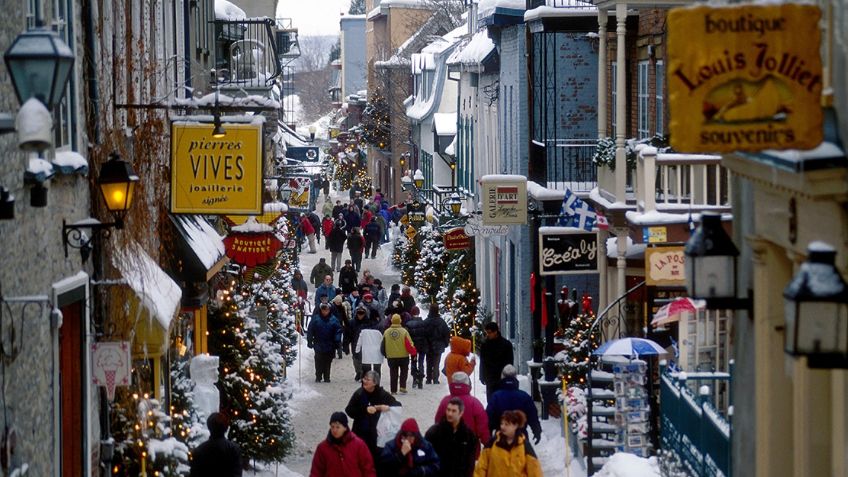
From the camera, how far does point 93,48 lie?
513 inches

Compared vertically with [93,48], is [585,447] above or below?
→ below

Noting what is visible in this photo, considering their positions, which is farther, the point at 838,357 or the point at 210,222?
the point at 210,222

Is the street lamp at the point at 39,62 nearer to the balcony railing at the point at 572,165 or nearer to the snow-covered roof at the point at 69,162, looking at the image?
the snow-covered roof at the point at 69,162

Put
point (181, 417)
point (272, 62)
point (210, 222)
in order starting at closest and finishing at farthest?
point (181, 417), point (210, 222), point (272, 62)

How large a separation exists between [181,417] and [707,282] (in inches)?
252

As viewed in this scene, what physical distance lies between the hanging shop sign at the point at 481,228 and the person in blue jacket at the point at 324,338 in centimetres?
279

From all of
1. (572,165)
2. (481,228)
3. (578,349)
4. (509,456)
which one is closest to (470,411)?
(509,456)

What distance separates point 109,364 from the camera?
1248cm

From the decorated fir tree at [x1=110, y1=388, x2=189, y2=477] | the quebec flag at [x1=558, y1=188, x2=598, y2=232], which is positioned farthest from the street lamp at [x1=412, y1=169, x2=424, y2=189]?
the decorated fir tree at [x1=110, y1=388, x2=189, y2=477]

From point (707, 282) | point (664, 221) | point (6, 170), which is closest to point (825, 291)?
point (707, 282)

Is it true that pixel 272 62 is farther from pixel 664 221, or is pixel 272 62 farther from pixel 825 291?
pixel 825 291

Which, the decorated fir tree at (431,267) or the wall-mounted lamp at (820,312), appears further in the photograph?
the decorated fir tree at (431,267)

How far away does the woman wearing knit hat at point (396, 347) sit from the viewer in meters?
23.1

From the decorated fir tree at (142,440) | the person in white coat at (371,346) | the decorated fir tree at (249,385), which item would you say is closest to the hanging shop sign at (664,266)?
the decorated fir tree at (249,385)
